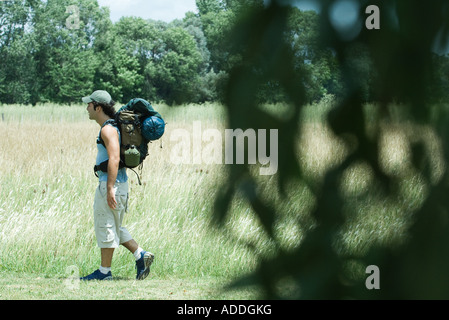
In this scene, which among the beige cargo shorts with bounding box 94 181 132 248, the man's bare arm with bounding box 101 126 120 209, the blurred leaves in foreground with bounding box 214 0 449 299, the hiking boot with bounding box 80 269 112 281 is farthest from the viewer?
the hiking boot with bounding box 80 269 112 281

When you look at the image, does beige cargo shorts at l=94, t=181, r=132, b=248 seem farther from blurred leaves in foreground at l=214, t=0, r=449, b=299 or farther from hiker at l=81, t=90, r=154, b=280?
blurred leaves in foreground at l=214, t=0, r=449, b=299

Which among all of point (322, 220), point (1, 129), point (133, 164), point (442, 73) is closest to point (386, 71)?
point (442, 73)

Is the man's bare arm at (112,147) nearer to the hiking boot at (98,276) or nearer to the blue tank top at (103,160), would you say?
the blue tank top at (103,160)

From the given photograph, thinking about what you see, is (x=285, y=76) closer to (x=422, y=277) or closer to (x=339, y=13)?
(x=339, y=13)

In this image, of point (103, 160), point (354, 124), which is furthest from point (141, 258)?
point (354, 124)

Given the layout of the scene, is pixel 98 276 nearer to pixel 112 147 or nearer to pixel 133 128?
pixel 112 147

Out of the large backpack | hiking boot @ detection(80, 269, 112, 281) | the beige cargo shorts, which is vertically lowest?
hiking boot @ detection(80, 269, 112, 281)

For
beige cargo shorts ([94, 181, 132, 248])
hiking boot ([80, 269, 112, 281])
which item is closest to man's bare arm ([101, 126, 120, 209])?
beige cargo shorts ([94, 181, 132, 248])

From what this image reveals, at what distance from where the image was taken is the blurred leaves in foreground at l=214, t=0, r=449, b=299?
1.72 feet

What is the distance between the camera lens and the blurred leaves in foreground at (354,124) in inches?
20.7

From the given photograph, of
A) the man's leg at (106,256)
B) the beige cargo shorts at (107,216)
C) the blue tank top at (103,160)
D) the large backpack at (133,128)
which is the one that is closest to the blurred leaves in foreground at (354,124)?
the large backpack at (133,128)

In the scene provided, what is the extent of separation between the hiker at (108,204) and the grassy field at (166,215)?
0.16 meters

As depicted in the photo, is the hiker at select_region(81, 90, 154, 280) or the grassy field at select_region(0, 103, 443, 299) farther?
the hiker at select_region(81, 90, 154, 280)
